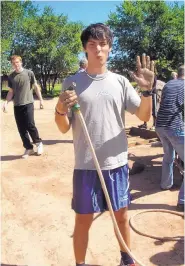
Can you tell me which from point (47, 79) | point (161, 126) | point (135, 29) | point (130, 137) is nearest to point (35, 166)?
point (161, 126)

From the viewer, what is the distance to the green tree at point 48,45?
26.5 m

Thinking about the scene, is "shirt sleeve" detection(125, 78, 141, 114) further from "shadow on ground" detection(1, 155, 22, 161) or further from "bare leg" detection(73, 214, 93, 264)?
"shadow on ground" detection(1, 155, 22, 161)

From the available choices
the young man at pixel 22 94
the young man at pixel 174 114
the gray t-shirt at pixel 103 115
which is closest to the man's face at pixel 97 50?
the gray t-shirt at pixel 103 115

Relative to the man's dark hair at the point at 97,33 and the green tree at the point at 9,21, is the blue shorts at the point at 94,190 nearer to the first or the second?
the man's dark hair at the point at 97,33

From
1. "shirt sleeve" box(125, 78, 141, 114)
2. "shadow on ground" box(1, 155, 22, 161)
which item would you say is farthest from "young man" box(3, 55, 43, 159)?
"shirt sleeve" box(125, 78, 141, 114)

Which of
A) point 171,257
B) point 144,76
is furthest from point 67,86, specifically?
point 171,257

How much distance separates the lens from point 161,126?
4355 millimetres

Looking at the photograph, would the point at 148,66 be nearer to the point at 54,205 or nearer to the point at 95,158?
the point at 95,158

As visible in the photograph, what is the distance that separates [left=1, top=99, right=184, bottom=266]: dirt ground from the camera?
3.15 meters

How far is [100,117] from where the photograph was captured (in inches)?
94.8

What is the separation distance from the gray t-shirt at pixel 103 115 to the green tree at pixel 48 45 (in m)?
24.5

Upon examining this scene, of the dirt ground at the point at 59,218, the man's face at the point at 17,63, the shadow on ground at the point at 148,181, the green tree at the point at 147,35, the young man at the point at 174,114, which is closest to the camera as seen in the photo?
the dirt ground at the point at 59,218

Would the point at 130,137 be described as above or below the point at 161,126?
below

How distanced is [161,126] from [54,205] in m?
1.67
